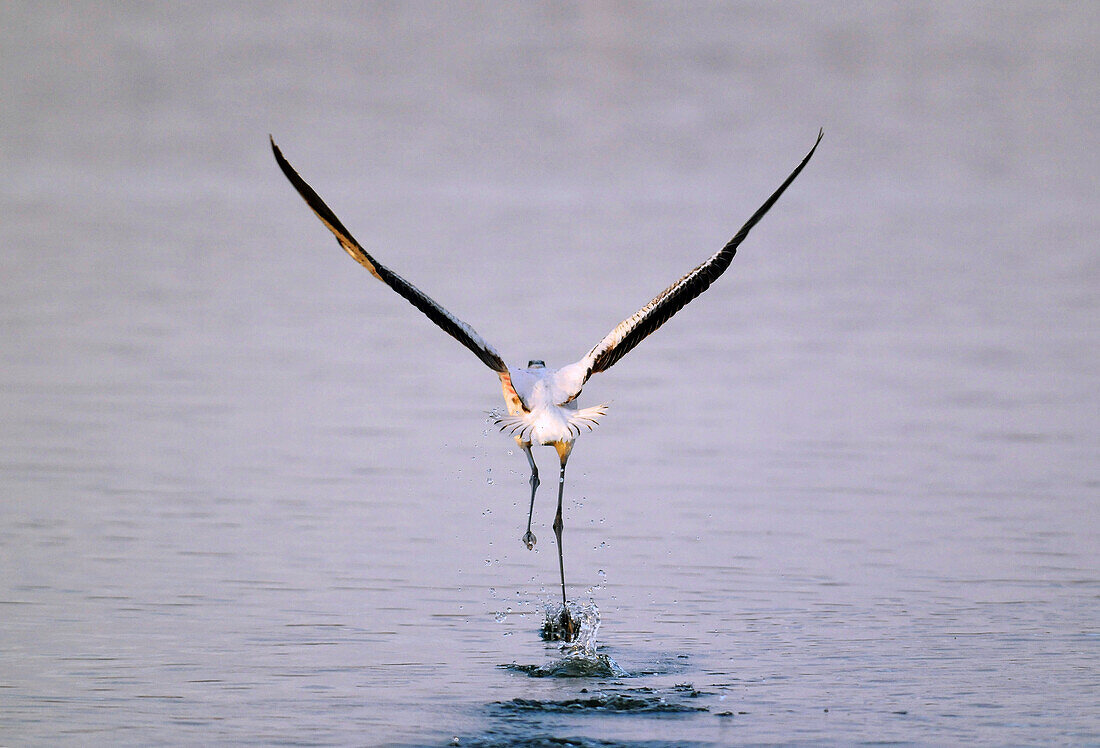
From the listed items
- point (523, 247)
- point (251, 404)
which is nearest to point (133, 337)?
point (251, 404)

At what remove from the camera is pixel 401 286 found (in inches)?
419

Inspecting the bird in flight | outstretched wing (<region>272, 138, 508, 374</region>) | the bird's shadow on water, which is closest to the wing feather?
the bird in flight

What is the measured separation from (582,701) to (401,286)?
3026mm

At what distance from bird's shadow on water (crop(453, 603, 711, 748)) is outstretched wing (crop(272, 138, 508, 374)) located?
5.84ft

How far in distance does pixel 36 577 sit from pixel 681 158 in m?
27.3

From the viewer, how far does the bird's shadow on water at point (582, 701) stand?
8.02 m

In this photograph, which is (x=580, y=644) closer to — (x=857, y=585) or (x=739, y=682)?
(x=739, y=682)

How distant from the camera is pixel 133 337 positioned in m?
18.3

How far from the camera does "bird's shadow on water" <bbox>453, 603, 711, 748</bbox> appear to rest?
802 centimetres

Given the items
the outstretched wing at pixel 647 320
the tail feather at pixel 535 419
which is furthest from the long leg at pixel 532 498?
the outstretched wing at pixel 647 320

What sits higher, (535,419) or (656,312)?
(656,312)

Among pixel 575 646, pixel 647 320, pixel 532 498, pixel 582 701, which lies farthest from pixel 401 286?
pixel 582 701

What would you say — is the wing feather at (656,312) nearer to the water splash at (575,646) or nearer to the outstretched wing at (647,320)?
the outstretched wing at (647,320)

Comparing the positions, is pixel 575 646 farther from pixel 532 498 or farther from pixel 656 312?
pixel 656 312
